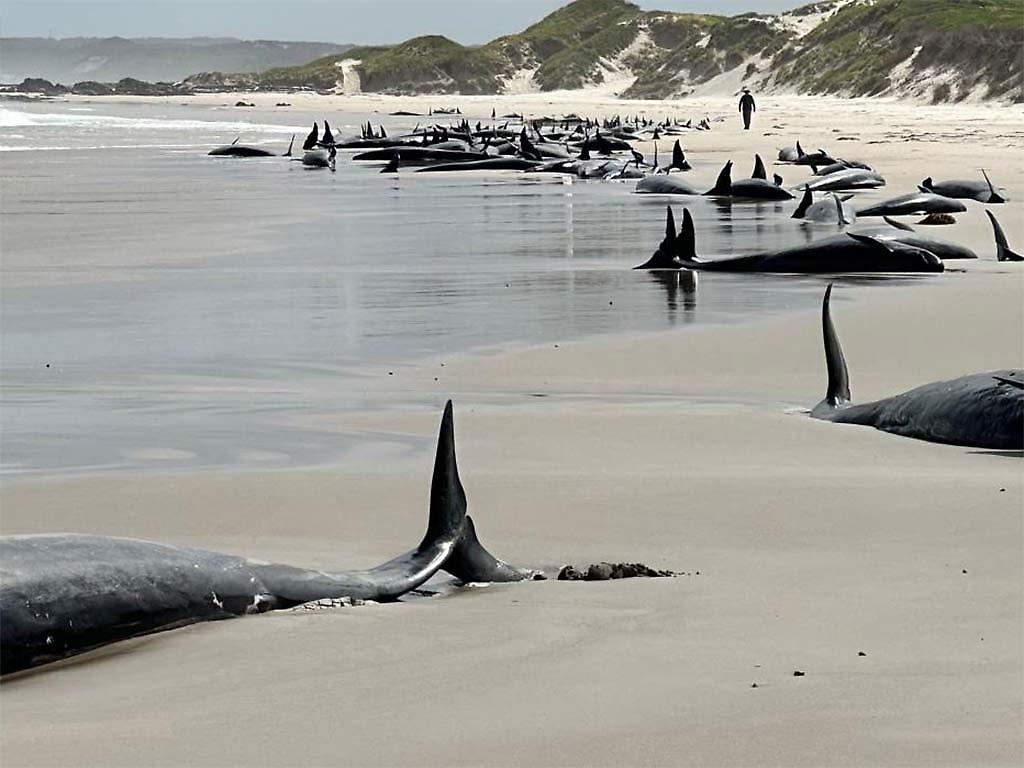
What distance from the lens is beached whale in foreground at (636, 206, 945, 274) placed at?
10.9 m

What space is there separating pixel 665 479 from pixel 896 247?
6325 millimetres

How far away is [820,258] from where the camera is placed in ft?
36.4

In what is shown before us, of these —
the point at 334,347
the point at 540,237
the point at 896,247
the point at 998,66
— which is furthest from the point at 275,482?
the point at 998,66

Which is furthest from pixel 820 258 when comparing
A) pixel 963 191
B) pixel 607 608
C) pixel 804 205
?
pixel 607 608

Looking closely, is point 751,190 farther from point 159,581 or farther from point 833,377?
point 159,581

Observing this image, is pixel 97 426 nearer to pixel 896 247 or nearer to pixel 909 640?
pixel 909 640

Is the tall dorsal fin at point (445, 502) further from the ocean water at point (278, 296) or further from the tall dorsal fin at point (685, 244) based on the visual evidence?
the tall dorsal fin at point (685, 244)

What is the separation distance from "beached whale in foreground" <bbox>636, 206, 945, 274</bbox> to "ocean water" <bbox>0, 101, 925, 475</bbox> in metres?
0.26

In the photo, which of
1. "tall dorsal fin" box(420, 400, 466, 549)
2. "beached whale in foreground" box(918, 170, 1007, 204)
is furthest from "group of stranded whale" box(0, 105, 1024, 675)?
"beached whale in foreground" box(918, 170, 1007, 204)

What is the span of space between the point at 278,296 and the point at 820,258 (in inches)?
139

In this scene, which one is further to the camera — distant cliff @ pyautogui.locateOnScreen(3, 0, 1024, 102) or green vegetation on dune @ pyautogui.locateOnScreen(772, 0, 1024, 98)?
distant cliff @ pyautogui.locateOnScreen(3, 0, 1024, 102)

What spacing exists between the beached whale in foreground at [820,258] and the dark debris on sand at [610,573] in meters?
6.90

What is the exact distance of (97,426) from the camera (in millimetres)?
6184

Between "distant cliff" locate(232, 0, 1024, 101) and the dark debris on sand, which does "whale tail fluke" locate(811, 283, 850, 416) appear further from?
"distant cliff" locate(232, 0, 1024, 101)
